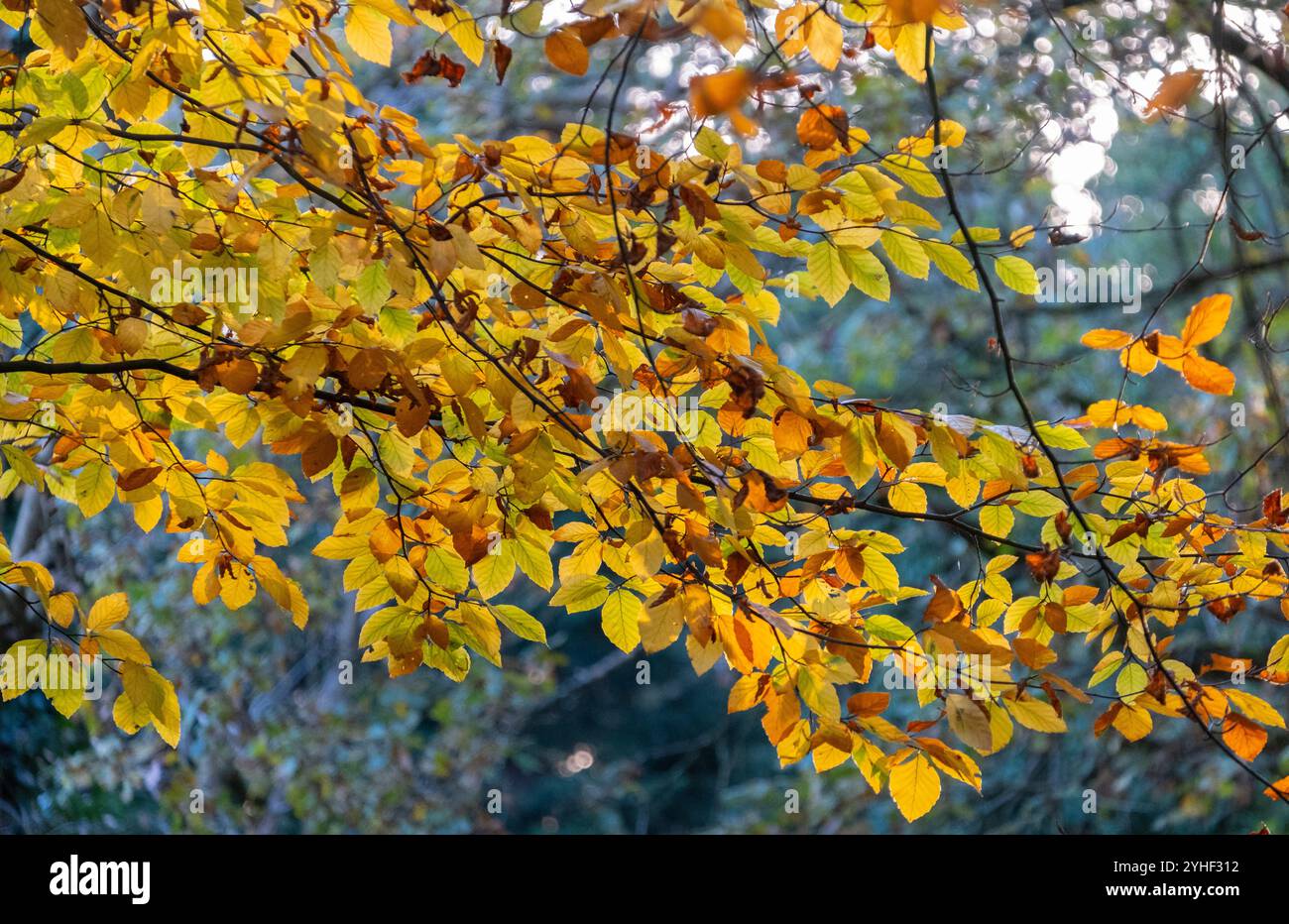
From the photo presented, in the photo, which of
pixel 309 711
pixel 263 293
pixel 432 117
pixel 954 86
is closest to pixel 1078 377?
pixel 954 86

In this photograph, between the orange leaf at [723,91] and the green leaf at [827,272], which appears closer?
the orange leaf at [723,91]

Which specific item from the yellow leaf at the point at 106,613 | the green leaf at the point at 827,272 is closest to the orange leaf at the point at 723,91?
the green leaf at the point at 827,272

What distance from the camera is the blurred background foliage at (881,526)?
14.6 ft

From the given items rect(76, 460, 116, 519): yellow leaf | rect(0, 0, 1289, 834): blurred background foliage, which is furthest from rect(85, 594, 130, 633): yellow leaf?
rect(0, 0, 1289, 834): blurred background foliage

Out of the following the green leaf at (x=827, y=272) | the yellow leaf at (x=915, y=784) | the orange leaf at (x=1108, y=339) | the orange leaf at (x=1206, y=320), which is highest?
the green leaf at (x=827, y=272)

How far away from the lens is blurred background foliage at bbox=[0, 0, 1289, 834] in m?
4.45

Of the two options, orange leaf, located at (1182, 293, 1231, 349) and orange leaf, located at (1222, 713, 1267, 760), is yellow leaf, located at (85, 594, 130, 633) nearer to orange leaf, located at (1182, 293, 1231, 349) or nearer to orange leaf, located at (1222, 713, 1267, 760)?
orange leaf, located at (1182, 293, 1231, 349)

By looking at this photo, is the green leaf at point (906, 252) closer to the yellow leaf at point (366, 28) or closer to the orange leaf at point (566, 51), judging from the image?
the orange leaf at point (566, 51)

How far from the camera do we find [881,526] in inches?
230

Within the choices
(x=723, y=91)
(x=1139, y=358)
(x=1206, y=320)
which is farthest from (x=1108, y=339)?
(x=723, y=91)

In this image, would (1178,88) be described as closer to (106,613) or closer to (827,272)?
(827,272)

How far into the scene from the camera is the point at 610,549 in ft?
5.89

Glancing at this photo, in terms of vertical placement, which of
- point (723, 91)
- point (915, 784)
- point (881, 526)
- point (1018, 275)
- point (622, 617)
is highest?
point (881, 526)
